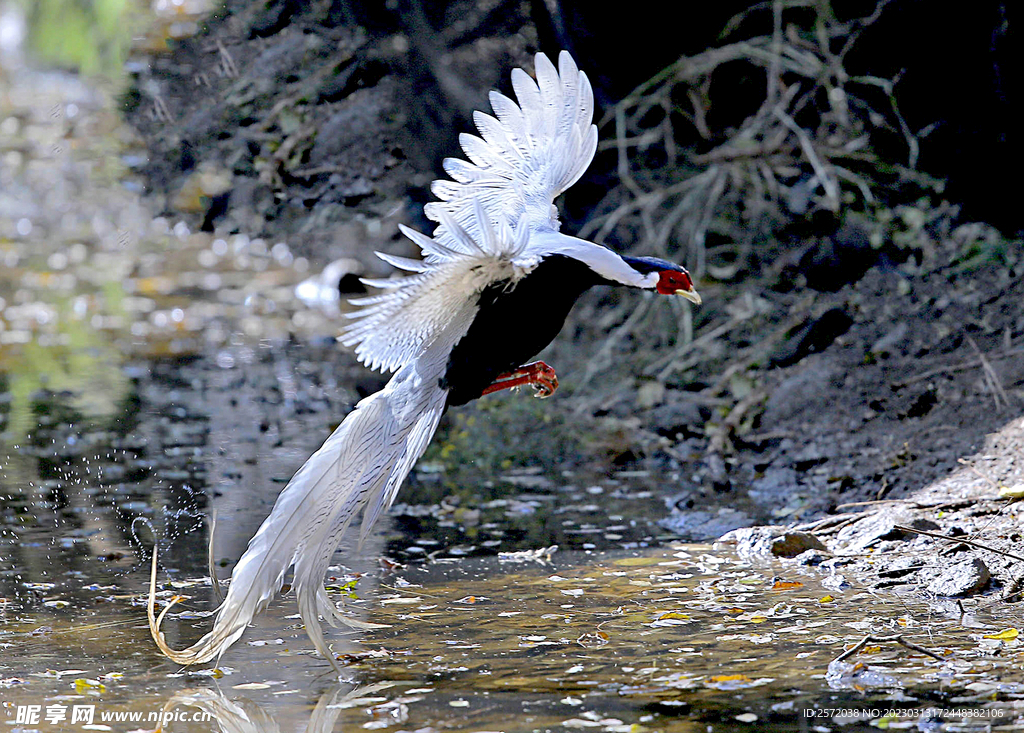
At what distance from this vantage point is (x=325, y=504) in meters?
3.33

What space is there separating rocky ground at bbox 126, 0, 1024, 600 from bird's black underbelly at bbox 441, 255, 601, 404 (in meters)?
1.31

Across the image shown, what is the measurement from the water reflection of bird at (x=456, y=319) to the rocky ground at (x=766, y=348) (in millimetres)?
1328

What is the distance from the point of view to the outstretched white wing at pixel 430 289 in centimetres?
322

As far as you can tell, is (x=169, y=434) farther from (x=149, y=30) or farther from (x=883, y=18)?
(x=149, y=30)

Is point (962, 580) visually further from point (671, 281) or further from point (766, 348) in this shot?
point (766, 348)

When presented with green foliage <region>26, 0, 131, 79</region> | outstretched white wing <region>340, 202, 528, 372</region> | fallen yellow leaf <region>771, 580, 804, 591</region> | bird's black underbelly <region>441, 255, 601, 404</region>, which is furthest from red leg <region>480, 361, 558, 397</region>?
green foliage <region>26, 0, 131, 79</region>

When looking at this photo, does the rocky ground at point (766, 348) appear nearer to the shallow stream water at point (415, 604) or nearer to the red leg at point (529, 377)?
the shallow stream water at point (415, 604)

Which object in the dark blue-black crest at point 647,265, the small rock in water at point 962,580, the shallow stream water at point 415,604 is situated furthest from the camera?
the dark blue-black crest at point 647,265

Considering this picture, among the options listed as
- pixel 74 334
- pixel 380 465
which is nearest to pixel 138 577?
pixel 380 465

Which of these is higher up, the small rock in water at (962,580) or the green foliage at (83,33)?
the green foliage at (83,33)

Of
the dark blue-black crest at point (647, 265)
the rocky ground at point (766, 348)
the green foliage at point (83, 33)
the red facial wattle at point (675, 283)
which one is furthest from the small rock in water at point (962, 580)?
the green foliage at point (83, 33)

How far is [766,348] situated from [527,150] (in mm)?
2668

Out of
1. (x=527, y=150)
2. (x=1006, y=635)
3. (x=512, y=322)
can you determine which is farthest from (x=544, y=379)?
(x=1006, y=635)

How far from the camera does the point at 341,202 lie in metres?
10.0
